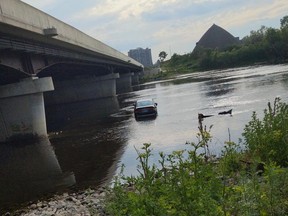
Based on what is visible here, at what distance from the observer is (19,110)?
27.8m

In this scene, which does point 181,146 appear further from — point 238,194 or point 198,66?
point 198,66

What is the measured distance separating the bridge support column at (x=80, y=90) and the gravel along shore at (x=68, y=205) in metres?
51.1

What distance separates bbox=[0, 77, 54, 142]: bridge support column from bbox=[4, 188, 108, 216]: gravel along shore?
583 inches

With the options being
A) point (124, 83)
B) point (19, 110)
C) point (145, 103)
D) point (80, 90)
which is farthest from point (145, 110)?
point (124, 83)

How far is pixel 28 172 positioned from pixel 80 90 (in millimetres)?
46475

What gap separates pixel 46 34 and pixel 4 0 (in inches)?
231

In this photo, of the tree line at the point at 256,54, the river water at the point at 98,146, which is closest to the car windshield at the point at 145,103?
the river water at the point at 98,146

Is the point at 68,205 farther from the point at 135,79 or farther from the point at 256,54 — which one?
the point at 135,79

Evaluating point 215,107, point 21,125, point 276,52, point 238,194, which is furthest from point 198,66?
point 238,194

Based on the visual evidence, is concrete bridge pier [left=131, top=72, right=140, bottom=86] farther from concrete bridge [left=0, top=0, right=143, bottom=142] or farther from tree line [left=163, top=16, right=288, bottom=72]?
concrete bridge [left=0, top=0, right=143, bottom=142]

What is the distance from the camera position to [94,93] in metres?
65.9

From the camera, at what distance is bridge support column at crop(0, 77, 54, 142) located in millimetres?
27609

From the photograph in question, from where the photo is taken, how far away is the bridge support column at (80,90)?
63.7 metres

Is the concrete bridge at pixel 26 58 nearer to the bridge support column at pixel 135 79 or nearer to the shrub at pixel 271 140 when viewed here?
the shrub at pixel 271 140
